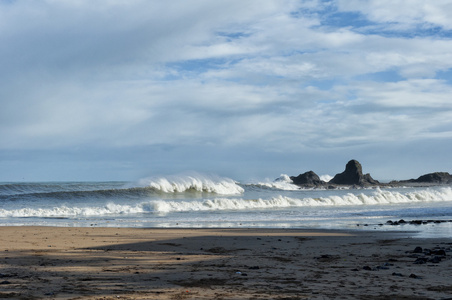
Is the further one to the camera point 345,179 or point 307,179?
point 345,179

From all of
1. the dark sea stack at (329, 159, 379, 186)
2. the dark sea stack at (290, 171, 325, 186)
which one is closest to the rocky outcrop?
the dark sea stack at (329, 159, 379, 186)

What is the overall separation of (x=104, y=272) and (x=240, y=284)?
248cm

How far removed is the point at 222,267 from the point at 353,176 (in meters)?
67.9

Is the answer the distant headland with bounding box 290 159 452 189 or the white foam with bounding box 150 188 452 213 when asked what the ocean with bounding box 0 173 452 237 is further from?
the distant headland with bounding box 290 159 452 189

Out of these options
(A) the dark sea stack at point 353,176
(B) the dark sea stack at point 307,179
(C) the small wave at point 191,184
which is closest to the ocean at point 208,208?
(C) the small wave at point 191,184

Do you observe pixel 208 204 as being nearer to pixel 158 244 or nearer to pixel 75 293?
pixel 158 244

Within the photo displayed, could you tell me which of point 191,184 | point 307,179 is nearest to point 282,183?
point 307,179

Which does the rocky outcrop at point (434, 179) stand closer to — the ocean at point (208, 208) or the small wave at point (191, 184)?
the ocean at point (208, 208)

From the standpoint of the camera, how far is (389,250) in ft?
34.0

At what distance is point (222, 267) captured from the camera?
8141 mm

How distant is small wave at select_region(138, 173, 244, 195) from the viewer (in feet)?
142

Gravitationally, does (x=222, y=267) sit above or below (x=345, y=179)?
below

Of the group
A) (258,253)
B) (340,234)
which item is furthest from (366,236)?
(258,253)

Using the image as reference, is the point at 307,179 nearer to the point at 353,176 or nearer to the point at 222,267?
the point at 353,176
